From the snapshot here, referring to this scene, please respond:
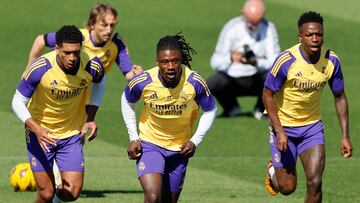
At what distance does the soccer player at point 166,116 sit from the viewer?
12852 mm

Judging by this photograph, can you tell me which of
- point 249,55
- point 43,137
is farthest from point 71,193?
point 249,55

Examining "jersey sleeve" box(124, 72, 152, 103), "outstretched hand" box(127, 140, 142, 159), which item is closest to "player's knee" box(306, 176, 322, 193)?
"outstretched hand" box(127, 140, 142, 159)

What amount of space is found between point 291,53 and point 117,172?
492 cm

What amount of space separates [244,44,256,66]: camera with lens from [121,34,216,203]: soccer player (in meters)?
8.83

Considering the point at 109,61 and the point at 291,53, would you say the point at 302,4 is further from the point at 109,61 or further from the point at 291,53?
the point at 291,53

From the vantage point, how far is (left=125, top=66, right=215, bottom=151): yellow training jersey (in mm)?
12977

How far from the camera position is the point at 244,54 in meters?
22.1

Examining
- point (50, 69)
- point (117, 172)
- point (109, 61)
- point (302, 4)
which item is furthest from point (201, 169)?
point (302, 4)

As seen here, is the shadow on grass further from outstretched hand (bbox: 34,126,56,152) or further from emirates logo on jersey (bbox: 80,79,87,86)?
outstretched hand (bbox: 34,126,56,152)

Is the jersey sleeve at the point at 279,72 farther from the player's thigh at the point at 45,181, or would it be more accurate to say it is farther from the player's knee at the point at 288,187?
the player's thigh at the point at 45,181

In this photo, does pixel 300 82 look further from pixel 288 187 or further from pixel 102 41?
pixel 102 41

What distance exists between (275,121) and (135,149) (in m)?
1.70

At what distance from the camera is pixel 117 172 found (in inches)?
701

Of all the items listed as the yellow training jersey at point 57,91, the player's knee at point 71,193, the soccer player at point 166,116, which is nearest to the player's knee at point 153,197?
the soccer player at point 166,116
